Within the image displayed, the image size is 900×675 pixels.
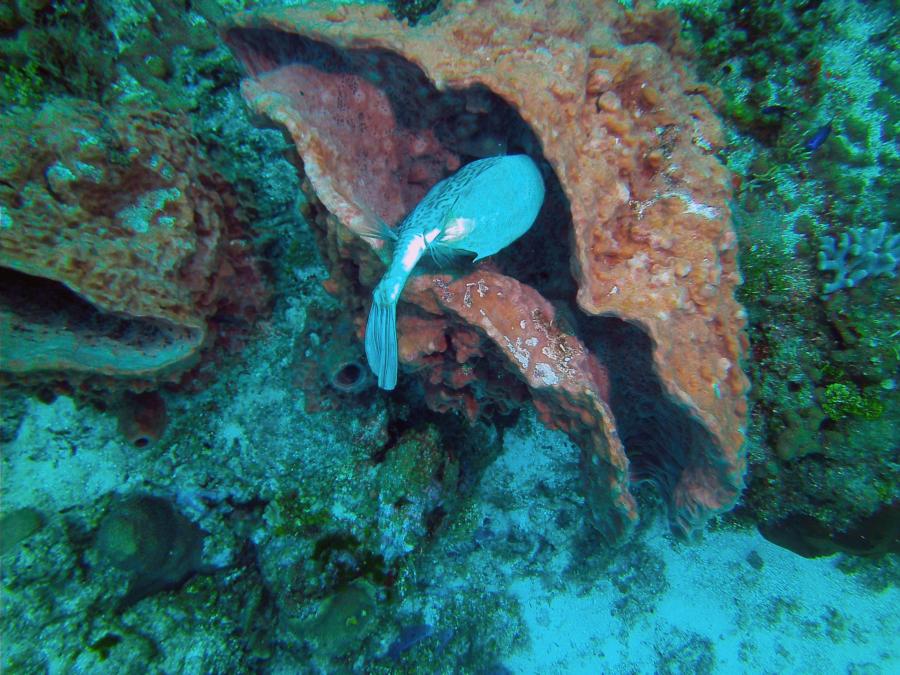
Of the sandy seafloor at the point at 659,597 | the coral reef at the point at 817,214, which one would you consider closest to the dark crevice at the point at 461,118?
the coral reef at the point at 817,214

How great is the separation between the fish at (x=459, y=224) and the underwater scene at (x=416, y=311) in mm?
21

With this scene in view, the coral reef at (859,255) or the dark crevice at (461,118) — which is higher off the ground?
the dark crevice at (461,118)

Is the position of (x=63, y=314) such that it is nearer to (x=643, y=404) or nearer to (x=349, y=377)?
(x=349, y=377)

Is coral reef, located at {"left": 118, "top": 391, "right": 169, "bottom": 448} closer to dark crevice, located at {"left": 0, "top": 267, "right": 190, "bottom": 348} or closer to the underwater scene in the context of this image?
the underwater scene

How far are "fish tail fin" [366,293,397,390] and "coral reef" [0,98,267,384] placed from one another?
126 cm

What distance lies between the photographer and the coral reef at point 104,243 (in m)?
2.17

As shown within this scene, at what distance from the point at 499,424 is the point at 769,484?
222cm

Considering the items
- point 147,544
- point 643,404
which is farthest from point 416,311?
point 147,544

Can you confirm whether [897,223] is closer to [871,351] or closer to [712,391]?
[871,351]

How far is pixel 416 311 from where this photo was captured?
251 cm

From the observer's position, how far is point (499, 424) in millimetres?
4066

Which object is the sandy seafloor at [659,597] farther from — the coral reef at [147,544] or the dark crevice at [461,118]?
the coral reef at [147,544]

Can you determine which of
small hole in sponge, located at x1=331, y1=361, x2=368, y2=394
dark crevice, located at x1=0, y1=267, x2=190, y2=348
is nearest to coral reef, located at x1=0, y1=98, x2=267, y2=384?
dark crevice, located at x1=0, y1=267, x2=190, y2=348

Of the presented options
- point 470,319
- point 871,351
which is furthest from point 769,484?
point 470,319
